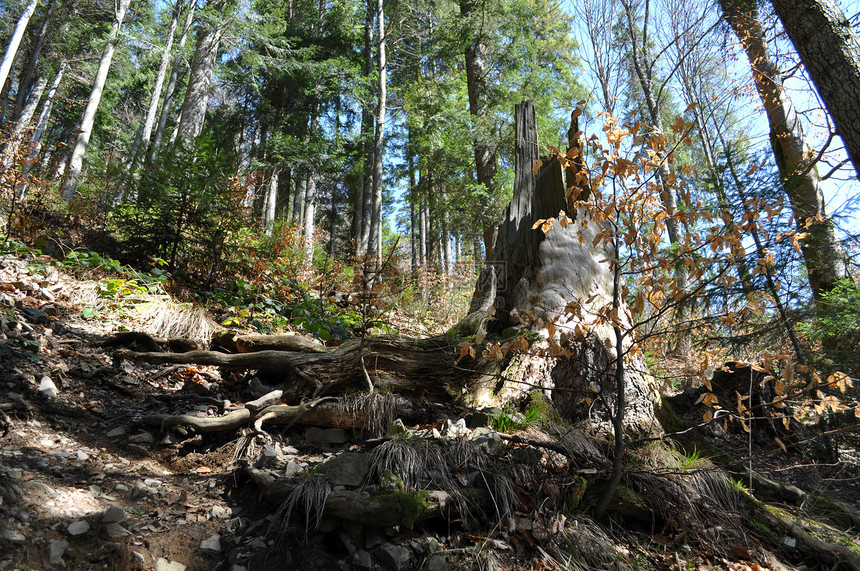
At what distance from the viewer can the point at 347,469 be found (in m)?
3.03

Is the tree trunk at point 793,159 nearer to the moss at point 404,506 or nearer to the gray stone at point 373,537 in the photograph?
the moss at point 404,506

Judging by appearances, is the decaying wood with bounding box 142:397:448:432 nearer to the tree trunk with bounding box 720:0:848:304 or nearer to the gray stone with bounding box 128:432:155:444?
the gray stone with bounding box 128:432:155:444

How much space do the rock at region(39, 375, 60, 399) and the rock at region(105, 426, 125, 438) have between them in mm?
600

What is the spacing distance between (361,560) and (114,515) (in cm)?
141

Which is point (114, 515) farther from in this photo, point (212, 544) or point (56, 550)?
point (212, 544)

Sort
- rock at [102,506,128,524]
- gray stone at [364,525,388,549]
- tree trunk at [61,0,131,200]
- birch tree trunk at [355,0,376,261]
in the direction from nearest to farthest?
1. rock at [102,506,128,524]
2. gray stone at [364,525,388,549]
3. tree trunk at [61,0,131,200]
4. birch tree trunk at [355,0,376,261]

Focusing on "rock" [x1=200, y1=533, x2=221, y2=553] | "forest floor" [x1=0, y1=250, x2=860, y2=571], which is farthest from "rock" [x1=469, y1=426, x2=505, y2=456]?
"rock" [x1=200, y1=533, x2=221, y2=553]

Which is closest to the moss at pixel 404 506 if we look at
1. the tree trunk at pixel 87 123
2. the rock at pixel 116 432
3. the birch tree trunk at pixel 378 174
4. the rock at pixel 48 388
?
the rock at pixel 116 432

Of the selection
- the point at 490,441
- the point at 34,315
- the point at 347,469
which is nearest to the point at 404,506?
the point at 347,469

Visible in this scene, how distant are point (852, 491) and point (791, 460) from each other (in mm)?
551

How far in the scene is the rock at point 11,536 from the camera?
2115 mm

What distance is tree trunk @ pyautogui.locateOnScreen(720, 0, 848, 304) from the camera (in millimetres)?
5090

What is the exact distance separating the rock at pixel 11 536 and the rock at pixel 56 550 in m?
0.12

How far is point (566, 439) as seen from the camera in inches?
131
